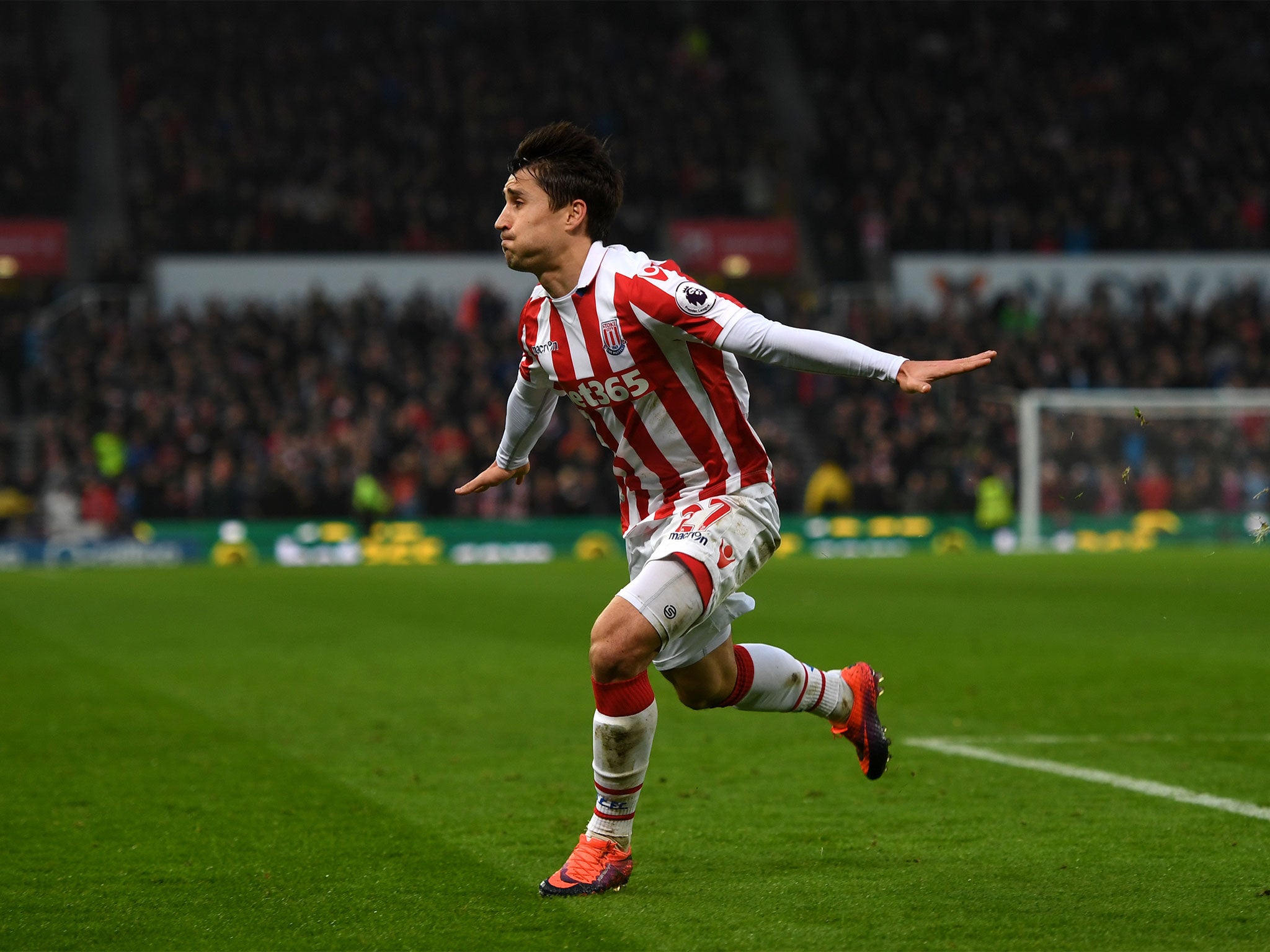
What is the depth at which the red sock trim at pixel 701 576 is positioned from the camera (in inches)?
182

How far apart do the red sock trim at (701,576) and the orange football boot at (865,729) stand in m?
1.03

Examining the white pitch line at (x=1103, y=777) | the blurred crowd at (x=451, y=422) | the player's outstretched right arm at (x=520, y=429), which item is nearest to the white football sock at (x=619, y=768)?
the player's outstretched right arm at (x=520, y=429)

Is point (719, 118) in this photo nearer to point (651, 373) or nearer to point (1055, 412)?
point (1055, 412)

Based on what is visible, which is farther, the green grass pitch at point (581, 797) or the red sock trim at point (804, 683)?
the red sock trim at point (804, 683)

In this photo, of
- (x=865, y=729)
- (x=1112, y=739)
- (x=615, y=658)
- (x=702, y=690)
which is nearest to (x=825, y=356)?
(x=615, y=658)

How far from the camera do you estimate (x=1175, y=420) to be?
85.9ft

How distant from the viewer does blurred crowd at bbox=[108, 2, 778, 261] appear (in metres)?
31.5

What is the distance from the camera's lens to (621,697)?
4676mm

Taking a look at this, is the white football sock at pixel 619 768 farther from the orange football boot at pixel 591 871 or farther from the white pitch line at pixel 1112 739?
the white pitch line at pixel 1112 739

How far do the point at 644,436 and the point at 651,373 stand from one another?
0.20 metres

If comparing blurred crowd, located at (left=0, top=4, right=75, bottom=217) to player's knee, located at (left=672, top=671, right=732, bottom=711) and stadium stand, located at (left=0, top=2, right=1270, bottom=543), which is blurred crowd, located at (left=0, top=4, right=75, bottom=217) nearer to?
stadium stand, located at (left=0, top=2, right=1270, bottom=543)

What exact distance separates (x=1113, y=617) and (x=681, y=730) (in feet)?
22.2

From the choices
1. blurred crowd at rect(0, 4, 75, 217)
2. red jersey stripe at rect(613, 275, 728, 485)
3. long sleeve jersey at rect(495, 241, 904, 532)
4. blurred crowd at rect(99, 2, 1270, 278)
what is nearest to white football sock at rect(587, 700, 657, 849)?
long sleeve jersey at rect(495, 241, 904, 532)

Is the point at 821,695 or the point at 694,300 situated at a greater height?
the point at 694,300
